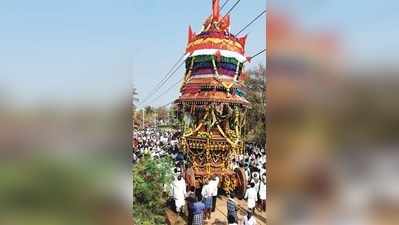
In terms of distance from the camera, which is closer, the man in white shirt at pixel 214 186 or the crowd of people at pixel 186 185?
the crowd of people at pixel 186 185

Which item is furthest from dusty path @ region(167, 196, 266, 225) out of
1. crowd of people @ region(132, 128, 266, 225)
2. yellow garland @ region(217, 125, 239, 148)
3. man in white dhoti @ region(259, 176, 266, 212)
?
yellow garland @ region(217, 125, 239, 148)

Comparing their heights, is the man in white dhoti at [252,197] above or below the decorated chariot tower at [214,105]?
below

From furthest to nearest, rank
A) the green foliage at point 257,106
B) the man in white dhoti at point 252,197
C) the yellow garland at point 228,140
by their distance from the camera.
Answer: the yellow garland at point 228,140 < the man in white dhoti at point 252,197 < the green foliage at point 257,106

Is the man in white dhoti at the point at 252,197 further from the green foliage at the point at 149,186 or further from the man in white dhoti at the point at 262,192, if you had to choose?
the green foliage at the point at 149,186

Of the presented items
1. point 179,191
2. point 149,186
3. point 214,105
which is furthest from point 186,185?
point 214,105

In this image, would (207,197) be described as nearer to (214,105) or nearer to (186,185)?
(186,185)

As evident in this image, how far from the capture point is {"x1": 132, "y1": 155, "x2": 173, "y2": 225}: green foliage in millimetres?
2541

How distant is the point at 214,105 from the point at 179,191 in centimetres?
46

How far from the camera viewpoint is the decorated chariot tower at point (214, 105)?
2402 millimetres

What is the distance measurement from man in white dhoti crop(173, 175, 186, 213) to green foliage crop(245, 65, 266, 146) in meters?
0.44

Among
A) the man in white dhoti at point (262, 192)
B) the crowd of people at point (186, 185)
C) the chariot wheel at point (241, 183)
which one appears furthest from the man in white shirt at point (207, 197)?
the man in white dhoti at point (262, 192)

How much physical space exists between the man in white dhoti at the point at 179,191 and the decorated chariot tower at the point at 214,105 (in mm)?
50

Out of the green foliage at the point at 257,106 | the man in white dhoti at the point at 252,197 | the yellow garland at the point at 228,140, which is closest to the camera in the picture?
the green foliage at the point at 257,106
